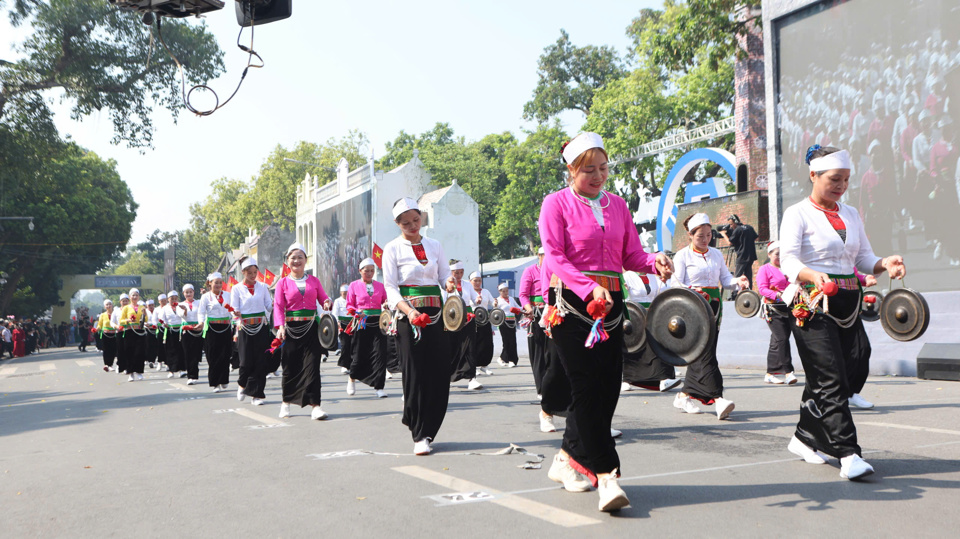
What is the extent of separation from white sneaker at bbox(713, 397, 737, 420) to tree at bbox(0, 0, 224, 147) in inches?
824

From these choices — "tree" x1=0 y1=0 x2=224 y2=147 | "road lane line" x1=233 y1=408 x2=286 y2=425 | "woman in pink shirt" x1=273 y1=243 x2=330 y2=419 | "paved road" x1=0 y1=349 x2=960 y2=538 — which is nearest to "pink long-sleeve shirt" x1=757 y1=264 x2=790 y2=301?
"paved road" x1=0 y1=349 x2=960 y2=538

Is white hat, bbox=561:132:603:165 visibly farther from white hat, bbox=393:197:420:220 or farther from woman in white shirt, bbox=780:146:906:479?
white hat, bbox=393:197:420:220

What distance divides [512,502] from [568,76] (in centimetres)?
5513

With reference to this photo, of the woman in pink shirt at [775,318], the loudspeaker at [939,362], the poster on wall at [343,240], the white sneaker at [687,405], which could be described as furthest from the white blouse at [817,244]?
the poster on wall at [343,240]

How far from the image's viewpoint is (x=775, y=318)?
12.5m

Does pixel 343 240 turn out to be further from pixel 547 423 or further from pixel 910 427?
pixel 910 427

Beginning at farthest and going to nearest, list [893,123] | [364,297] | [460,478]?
[893,123] < [364,297] < [460,478]

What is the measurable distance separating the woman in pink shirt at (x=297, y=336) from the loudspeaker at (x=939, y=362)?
864cm

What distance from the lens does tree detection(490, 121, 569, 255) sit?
176ft

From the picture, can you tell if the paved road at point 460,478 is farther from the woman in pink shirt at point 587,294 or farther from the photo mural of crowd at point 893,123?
the photo mural of crowd at point 893,123

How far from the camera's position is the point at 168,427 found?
9.82 metres

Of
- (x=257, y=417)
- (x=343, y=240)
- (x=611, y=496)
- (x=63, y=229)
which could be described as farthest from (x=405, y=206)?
(x=63, y=229)

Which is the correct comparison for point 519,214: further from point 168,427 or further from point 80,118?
point 168,427

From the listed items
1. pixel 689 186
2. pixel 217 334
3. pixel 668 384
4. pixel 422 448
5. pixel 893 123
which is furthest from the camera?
pixel 689 186
